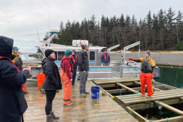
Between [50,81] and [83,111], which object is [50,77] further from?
[83,111]

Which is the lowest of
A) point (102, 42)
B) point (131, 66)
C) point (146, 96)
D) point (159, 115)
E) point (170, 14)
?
point (159, 115)

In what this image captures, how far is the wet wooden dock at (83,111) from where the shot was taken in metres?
3.18

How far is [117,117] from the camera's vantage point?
3.26m

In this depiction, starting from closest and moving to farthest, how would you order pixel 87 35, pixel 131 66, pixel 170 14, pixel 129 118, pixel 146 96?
pixel 129 118, pixel 146 96, pixel 131 66, pixel 170 14, pixel 87 35

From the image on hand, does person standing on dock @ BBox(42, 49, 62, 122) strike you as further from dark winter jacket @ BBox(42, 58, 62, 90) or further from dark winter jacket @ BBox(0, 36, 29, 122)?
dark winter jacket @ BBox(0, 36, 29, 122)

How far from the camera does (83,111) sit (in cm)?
359

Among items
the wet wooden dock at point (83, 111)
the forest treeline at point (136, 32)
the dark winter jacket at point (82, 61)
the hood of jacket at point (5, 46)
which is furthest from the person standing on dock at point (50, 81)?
the forest treeline at point (136, 32)

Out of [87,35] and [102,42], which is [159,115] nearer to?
[102,42]

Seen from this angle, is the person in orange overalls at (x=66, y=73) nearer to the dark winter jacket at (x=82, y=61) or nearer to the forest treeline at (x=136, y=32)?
the dark winter jacket at (x=82, y=61)

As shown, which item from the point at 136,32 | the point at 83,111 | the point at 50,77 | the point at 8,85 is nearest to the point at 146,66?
the point at 83,111

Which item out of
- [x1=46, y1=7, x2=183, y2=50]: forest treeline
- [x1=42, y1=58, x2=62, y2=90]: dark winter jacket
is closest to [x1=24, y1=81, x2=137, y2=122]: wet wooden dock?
[x1=42, y1=58, x2=62, y2=90]: dark winter jacket

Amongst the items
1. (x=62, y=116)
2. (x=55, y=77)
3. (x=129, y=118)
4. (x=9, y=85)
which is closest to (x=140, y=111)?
(x=129, y=118)

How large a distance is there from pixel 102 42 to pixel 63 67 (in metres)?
57.6

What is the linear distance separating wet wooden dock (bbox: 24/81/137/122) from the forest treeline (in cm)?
4637
